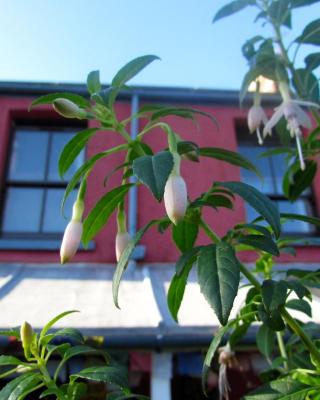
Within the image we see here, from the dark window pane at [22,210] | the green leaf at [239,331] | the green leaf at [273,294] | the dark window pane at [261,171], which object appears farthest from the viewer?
the dark window pane at [261,171]

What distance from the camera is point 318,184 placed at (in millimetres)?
3789

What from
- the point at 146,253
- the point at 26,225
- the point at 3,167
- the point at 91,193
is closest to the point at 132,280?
the point at 146,253

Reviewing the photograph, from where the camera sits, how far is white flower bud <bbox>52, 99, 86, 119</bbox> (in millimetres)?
682

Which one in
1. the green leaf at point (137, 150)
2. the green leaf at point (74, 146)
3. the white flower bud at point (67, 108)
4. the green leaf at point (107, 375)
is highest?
the white flower bud at point (67, 108)

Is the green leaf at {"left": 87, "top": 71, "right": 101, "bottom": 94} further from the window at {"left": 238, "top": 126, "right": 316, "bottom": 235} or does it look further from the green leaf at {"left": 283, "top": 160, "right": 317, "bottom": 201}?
the window at {"left": 238, "top": 126, "right": 316, "bottom": 235}

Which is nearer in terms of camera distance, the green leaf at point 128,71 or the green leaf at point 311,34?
the green leaf at point 128,71

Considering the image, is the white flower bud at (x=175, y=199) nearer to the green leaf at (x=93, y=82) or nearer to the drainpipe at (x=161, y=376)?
the green leaf at (x=93, y=82)

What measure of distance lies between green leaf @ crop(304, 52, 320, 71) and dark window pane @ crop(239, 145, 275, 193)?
277 centimetres

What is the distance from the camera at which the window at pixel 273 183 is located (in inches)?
146

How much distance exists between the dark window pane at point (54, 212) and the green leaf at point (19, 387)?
2860 millimetres

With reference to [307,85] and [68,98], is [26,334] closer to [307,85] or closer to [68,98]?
[68,98]

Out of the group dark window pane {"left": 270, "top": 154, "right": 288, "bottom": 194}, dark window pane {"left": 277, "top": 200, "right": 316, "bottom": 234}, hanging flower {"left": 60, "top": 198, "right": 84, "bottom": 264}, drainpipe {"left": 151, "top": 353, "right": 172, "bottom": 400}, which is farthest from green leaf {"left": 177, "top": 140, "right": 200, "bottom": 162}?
dark window pane {"left": 270, "top": 154, "right": 288, "bottom": 194}

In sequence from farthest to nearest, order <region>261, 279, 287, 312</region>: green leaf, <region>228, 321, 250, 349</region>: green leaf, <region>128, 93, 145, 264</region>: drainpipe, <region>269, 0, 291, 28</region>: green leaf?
<region>128, 93, 145, 264</region>: drainpipe < <region>269, 0, 291, 28</region>: green leaf < <region>228, 321, 250, 349</region>: green leaf < <region>261, 279, 287, 312</region>: green leaf

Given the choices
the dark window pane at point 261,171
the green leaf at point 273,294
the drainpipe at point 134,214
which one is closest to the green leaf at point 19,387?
the green leaf at point 273,294
